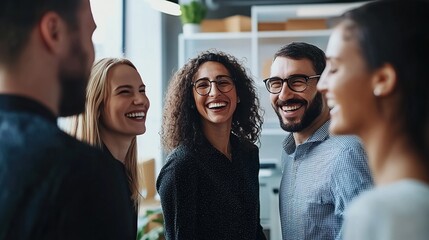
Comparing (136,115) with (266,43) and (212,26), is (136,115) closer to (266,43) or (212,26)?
(212,26)

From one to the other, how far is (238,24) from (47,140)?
348 cm

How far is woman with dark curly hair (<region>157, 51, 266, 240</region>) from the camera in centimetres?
168

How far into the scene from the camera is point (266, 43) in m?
4.29

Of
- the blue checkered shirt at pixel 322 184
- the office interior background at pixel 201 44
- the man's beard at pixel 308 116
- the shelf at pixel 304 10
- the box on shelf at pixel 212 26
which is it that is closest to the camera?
the blue checkered shirt at pixel 322 184

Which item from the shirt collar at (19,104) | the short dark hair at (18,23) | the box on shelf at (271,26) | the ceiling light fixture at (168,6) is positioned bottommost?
the shirt collar at (19,104)

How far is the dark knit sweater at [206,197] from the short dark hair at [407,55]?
1.00 m

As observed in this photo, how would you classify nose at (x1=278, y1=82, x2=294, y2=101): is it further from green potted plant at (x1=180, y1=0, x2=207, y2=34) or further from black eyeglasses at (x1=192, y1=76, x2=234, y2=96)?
Result: green potted plant at (x1=180, y1=0, x2=207, y2=34)

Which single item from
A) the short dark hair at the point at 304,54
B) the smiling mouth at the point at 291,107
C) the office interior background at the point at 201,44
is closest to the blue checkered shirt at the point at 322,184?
the smiling mouth at the point at 291,107

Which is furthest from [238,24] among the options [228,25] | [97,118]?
[97,118]

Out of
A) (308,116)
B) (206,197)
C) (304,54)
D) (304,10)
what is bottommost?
(206,197)

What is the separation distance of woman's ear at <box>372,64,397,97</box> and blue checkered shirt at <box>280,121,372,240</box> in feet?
2.61

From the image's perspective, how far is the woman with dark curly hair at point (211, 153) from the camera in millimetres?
1684

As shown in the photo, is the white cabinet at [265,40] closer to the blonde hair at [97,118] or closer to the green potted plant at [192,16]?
the green potted plant at [192,16]

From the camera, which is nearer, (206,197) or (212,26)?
(206,197)
